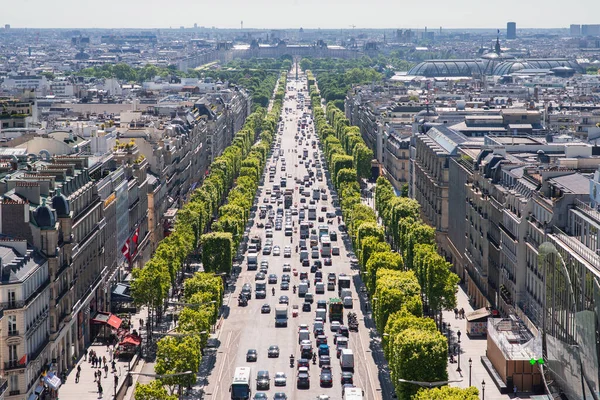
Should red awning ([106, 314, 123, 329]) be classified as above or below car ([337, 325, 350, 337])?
above

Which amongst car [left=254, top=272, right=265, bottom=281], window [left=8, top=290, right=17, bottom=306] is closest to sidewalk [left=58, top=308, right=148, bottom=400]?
window [left=8, top=290, right=17, bottom=306]

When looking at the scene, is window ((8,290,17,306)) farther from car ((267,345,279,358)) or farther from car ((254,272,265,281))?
car ((254,272,265,281))

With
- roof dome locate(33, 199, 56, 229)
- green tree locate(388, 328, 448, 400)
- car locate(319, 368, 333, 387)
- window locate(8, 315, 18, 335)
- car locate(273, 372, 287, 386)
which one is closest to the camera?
window locate(8, 315, 18, 335)

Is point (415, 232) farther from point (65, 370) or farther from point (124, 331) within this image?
point (65, 370)

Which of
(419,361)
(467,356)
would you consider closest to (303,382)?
(419,361)

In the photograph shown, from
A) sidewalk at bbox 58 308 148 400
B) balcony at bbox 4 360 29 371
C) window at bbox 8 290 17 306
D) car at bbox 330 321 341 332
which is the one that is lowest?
car at bbox 330 321 341 332

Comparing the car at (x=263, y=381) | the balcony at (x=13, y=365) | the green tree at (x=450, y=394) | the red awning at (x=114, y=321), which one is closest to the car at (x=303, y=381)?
the car at (x=263, y=381)

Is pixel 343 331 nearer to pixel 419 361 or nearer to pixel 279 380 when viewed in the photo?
pixel 279 380
